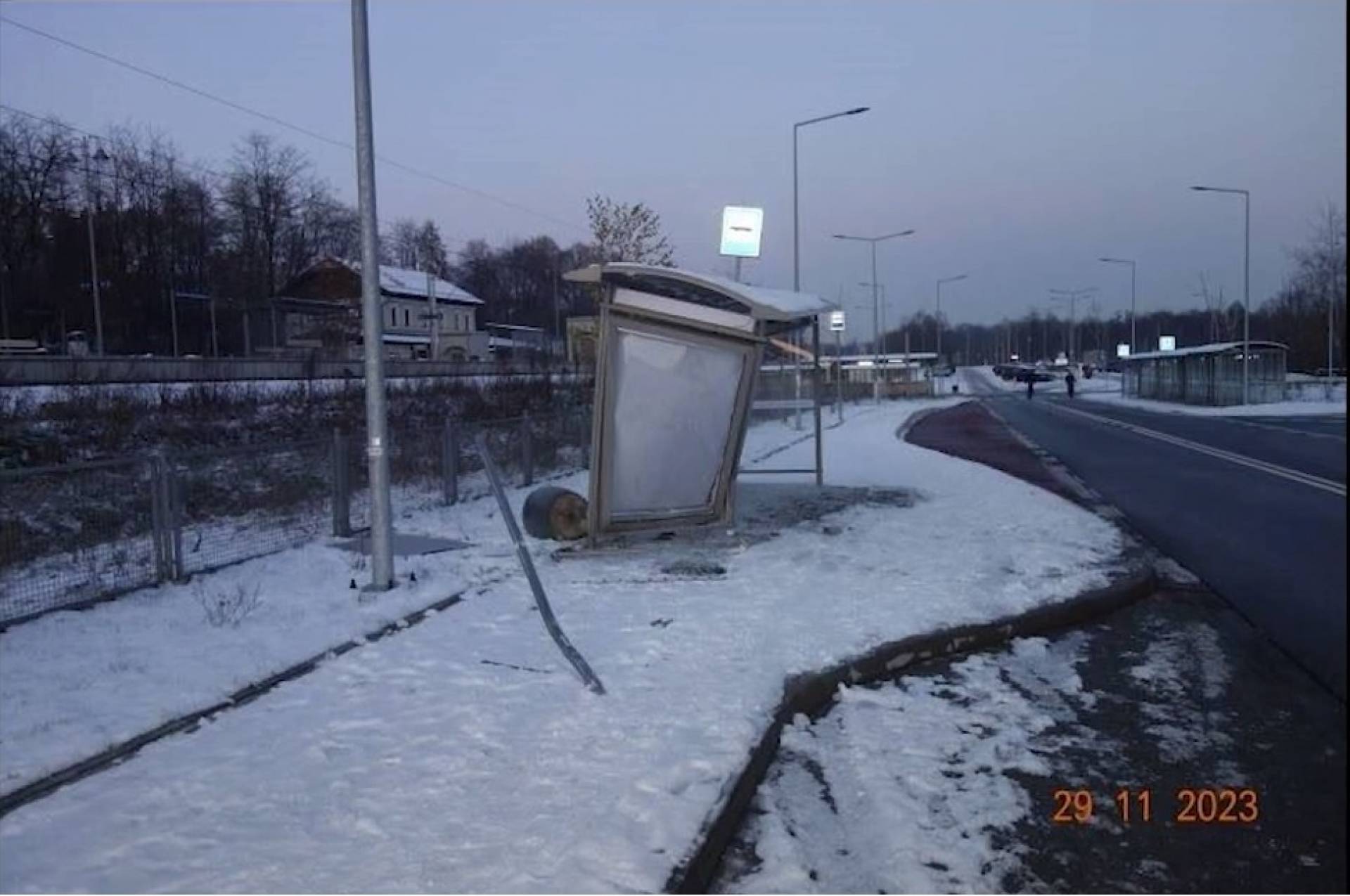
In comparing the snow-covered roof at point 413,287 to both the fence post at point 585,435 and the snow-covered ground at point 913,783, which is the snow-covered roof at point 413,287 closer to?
the fence post at point 585,435

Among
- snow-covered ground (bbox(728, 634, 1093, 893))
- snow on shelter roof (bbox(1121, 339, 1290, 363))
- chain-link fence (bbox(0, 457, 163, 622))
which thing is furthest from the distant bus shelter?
chain-link fence (bbox(0, 457, 163, 622))

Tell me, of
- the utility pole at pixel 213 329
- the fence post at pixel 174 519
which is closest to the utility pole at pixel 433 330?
the utility pole at pixel 213 329

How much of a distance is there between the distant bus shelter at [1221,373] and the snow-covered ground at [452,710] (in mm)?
45401

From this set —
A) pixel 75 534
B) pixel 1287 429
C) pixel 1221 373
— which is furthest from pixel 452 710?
pixel 1221 373

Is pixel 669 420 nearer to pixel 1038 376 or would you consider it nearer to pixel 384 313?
pixel 384 313

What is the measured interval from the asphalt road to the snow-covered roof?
65895 mm

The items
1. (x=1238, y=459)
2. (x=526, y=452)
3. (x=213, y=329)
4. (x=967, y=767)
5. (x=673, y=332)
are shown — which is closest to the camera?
(x=967, y=767)

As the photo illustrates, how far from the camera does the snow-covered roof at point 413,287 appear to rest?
302 feet

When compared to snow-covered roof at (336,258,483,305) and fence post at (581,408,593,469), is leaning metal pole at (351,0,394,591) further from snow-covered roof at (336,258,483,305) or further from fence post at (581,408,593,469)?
snow-covered roof at (336,258,483,305)

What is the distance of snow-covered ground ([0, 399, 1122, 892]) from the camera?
14.4 ft

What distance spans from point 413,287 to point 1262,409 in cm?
6723

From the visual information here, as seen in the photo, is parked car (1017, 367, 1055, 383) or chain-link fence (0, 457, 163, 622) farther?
parked car (1017, 367, 1055, 383)

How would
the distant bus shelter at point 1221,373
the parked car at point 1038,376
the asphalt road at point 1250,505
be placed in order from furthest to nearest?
the parked car at point 1038,376 < the distant bus shelter at point 1221,373 < the asphalt road at point 1250,505
